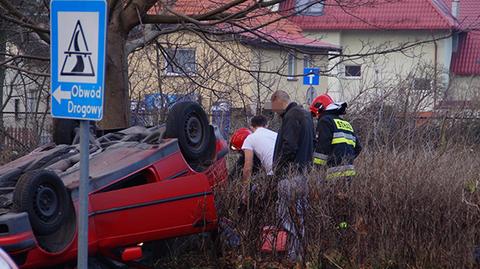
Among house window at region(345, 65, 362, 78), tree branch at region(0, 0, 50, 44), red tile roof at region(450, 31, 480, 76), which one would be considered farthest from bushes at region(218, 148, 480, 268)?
red tile roof at region(450, 31, 480, 76)

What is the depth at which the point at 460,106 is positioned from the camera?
17.6 metres

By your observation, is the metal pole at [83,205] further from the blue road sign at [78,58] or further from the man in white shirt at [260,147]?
the man in white shirt at [260,147]

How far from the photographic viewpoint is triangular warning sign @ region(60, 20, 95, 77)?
5520mm

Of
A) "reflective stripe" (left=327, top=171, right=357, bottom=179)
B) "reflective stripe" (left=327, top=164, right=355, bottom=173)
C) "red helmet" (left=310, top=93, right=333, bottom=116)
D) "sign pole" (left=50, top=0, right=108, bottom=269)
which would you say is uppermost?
"sign pole" (left=50, top=0, right=108, bottom=269)

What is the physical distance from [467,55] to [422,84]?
1231 inches

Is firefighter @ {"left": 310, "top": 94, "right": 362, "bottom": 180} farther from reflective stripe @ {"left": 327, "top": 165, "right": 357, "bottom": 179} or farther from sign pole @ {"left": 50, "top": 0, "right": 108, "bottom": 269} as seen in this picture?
sign pole @ {"left": 50, "top": 0, "right": 108, "bottom": 269}

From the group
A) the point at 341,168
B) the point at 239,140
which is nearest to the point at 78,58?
the point at 341,168

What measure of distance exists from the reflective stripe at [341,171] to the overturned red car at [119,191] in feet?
3.35

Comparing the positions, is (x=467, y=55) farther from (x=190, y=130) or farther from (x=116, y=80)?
(x=190, y=130)

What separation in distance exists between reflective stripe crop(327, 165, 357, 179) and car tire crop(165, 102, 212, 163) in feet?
3.78

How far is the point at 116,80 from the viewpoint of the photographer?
1080cm

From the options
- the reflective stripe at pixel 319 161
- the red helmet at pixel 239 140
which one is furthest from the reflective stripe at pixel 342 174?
the red helmet at pixel 239 140

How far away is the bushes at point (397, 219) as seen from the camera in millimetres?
7820

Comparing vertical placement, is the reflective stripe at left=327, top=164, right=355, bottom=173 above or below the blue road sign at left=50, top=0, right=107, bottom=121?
below
